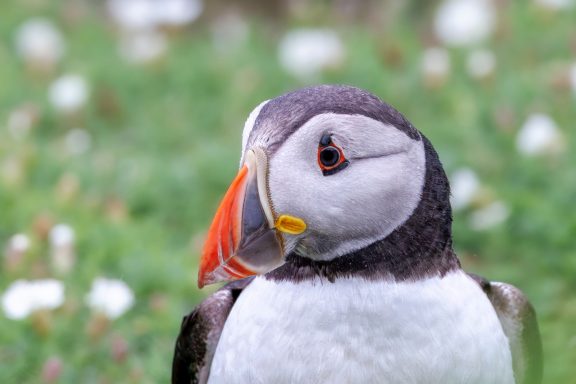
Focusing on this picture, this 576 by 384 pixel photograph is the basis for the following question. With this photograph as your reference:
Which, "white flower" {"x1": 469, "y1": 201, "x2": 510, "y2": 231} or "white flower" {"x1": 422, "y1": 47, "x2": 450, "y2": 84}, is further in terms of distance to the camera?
"white flower" {"x1": 422, "y1": 47, "x2": 450, "y2": 84}

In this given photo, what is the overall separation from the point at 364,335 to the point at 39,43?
208 inches

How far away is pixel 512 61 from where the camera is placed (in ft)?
23.0

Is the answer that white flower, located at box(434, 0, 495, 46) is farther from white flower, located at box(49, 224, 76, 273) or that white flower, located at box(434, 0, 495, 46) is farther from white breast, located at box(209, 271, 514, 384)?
white breast, located at box(209, 271, 514, 384)

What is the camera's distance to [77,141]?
264 inches

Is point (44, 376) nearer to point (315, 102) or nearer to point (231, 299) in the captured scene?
point (231, 299)

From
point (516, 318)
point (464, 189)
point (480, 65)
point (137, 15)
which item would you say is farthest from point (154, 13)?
point (516, 318)

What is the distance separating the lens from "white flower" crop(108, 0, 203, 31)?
8219 mm

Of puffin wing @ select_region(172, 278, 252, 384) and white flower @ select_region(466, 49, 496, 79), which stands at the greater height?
white flower @ select_region(466, 49, 496, 79)

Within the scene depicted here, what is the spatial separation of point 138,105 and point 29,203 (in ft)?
6.86

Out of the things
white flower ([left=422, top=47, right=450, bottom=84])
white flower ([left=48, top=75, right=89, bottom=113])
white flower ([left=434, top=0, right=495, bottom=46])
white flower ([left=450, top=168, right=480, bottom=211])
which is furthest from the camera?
white flower ([left=434, top=0, right=495, bottom=46])

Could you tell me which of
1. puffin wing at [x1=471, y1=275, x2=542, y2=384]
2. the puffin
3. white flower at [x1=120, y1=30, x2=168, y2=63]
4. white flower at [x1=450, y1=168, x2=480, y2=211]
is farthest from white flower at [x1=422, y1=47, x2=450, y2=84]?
the puffin

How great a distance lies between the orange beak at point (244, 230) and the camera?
301cm

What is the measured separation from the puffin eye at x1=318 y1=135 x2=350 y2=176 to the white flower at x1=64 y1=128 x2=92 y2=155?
12.0 feet

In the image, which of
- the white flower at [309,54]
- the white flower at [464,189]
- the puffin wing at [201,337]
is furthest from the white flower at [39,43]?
the puffin wing at [201,337]
